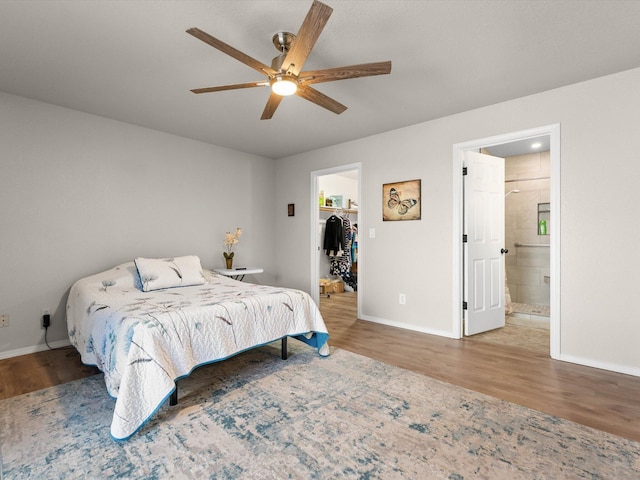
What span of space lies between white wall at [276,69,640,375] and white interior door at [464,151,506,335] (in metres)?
0.21

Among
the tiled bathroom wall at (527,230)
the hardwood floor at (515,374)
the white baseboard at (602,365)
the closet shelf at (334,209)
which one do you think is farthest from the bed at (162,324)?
the tiled bathroom wall at (527,230)

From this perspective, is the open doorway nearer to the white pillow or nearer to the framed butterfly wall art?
the framed butterfly wall art

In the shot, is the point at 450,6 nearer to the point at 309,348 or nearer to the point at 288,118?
the point at 288,118

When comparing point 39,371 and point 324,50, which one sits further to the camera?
point 39,371

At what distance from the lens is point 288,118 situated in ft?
11.6

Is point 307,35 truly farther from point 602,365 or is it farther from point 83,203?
A: point 602,365

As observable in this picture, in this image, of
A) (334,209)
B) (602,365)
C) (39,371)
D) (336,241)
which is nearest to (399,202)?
(602,365)

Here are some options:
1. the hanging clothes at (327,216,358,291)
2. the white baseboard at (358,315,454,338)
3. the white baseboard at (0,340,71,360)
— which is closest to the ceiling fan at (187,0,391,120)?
the white baseboard at (358,315,454,338)

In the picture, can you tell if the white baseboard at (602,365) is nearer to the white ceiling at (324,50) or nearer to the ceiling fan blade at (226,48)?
the white ceiling at (324,50)

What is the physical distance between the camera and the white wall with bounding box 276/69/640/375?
2562 mm

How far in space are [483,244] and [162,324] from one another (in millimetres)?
3321

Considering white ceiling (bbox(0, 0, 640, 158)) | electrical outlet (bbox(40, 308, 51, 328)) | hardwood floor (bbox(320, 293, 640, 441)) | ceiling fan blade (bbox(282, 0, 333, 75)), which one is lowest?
hardwood floor (bbox(320, 293, 640, 441))

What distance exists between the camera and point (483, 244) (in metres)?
3.68

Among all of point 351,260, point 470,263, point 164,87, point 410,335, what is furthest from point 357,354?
point 351,260
